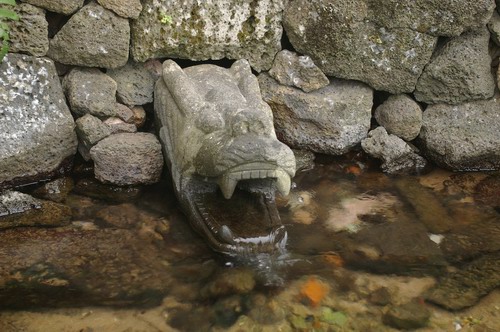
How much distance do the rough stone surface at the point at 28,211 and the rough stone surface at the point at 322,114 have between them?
6.75ft

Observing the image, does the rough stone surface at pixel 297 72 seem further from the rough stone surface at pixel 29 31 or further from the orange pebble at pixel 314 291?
the orange pebble at pixel 314 291

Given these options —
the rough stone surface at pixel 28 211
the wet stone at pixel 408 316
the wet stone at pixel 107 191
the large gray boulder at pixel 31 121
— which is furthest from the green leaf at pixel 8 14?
the wet stone at pixel 408 316

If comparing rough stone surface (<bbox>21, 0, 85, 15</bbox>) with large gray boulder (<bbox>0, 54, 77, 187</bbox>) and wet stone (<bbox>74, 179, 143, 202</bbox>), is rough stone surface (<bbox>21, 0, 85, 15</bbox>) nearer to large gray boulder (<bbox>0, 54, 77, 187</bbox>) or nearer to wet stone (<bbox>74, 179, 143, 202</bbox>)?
large gray boulder (<bbox>0, 54, 77, 187</bbox>)

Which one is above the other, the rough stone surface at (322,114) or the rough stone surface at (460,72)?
the rough stone surface at (460,72)

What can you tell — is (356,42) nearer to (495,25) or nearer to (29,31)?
(495,25)

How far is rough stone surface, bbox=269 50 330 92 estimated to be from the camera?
5098mm

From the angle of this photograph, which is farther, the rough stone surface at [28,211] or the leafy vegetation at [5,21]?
the rough stone surface at [28,211]

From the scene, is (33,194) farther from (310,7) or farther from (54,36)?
(310,7)

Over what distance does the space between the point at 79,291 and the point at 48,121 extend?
64.7 inches

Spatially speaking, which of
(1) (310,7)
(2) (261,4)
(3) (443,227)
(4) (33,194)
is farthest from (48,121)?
(3) (443,227)

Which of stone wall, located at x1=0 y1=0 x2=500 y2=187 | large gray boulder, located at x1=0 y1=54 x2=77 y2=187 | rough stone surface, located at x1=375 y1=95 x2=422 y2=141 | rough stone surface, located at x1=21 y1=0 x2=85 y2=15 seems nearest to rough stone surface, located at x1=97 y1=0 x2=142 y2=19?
stone wall, located at x1=0 y1=0 x2=500 y2=187

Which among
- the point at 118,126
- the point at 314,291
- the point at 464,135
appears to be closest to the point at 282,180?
the point at 314,291

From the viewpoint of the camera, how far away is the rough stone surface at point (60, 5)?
171 inches

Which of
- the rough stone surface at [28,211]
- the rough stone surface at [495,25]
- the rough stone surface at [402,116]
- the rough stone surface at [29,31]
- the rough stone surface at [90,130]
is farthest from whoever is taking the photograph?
the rough stone surface at [402,116]
